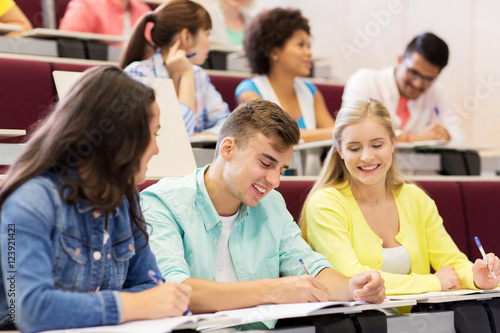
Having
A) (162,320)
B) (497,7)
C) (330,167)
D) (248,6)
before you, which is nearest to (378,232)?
(330,167)

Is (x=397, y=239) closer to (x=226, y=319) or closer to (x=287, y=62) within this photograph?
(x=226, y=319)

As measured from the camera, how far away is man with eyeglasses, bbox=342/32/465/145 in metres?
2.07

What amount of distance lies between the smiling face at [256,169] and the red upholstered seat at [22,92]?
74 cm

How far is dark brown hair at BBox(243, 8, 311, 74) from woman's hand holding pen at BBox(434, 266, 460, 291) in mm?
1076

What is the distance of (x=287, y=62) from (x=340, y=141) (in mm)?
789

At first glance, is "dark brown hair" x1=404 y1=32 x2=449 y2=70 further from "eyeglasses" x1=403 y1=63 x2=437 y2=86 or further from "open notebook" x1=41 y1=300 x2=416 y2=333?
"open notebook" x1=41 y1=300 x2=416 y2=333

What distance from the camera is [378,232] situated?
1.36 m

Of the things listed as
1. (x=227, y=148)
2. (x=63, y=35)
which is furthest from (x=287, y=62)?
(x=227, y=148)

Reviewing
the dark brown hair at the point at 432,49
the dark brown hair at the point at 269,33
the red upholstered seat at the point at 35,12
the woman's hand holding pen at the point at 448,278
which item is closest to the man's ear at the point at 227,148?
the woman's hand holding pen at the point at 448,278

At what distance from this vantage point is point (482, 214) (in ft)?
5.32

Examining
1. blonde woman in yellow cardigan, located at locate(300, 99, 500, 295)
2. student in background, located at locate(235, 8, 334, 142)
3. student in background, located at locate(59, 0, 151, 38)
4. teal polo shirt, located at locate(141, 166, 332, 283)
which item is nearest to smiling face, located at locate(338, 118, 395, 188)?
blonde woman in yellow cardigan, located at locate(300, 99, 500, 295)

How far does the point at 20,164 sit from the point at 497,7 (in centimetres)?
233

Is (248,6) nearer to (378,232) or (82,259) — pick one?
(378,232)

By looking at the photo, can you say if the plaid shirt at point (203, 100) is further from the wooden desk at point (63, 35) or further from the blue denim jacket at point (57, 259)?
the blue denim jacket at point (57, 259)
